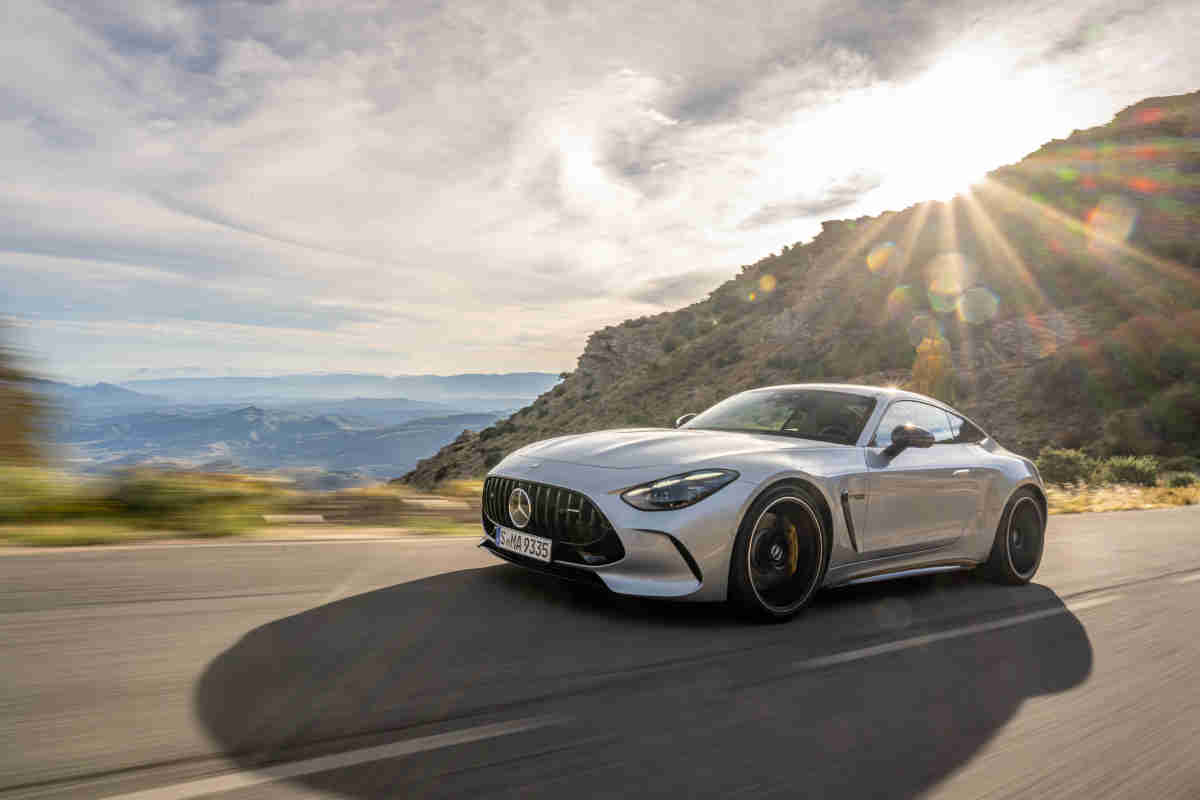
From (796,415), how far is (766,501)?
4.75ft

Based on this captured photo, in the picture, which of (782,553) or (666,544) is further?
(782,553)

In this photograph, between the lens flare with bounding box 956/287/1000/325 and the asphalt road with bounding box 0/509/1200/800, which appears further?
the lens flare with bounding box 956/287/1000/325

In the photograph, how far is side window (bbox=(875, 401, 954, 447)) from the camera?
5.77 meters

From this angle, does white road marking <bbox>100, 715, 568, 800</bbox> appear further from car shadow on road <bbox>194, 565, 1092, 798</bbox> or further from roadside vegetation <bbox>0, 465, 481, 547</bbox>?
roadside vegetation <bbox>0, 465, 481, 547</bbox>

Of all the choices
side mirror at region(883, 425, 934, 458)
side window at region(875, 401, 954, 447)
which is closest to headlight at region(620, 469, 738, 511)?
side mirror at region(883, 425, 934, 458)

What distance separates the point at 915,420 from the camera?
614 centimetres

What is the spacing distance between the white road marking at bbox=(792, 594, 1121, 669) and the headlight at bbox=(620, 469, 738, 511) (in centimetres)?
93

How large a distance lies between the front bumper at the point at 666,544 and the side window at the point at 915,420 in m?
1.55

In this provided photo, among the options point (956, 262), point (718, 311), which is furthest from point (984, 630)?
point (718, 311)

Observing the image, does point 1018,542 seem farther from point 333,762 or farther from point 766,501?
point 333,762

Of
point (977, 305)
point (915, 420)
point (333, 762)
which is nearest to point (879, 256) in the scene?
point (977, 305)

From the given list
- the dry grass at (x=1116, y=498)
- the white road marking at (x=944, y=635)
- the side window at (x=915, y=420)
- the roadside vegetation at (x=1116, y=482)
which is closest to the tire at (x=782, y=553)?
the white road marking at (x=944, y=635)

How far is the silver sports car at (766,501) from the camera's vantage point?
14.8 feet

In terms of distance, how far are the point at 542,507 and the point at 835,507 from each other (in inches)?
65.2
